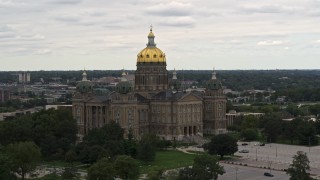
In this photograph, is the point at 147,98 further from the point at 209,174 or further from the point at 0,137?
the point at 209,174

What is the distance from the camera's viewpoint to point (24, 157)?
87.8m

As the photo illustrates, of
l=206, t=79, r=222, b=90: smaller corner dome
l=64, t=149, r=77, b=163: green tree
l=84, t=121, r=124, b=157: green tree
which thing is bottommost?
l=64, t=149, r=77, b=163: green tree

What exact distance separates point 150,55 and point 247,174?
5827cm

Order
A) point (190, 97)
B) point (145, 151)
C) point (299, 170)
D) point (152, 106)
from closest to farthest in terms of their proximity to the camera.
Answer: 1. point (299, 170)
2. point (145, 151)
3. point (152, 106)
4. point (190, 97)

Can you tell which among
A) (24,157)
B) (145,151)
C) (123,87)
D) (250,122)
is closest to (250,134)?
(250,122)

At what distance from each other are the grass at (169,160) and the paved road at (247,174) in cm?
758

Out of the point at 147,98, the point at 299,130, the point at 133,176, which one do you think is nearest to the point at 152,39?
the point at 147,98

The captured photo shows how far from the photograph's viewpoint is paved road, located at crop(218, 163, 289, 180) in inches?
3595

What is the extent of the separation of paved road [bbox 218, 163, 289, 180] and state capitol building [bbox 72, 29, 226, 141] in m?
36.1

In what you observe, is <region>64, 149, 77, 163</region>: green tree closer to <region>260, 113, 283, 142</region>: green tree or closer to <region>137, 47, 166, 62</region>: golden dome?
<region>260, 113, 283, 142</region>: green tree

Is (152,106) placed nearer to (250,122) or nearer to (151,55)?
(151,55)

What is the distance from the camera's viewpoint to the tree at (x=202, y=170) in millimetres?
75125

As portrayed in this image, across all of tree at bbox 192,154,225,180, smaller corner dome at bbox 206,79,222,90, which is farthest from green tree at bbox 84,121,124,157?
smaller corner dome at bbox 206,79,222,90

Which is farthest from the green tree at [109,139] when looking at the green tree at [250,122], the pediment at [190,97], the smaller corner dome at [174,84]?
the green tree at [250,122]
